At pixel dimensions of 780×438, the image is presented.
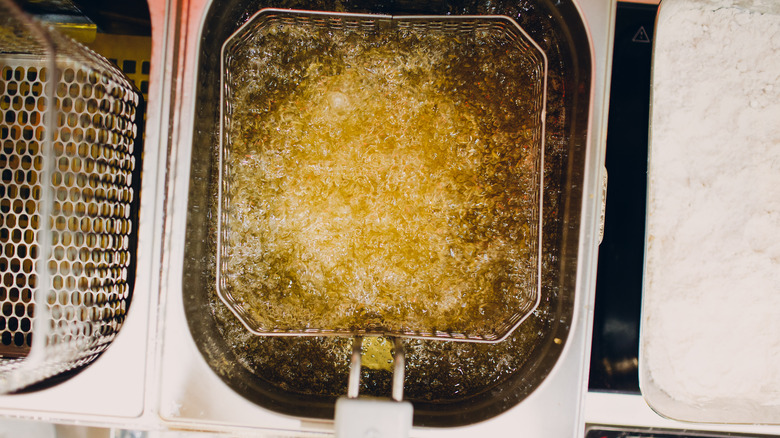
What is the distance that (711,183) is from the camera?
2.88ft

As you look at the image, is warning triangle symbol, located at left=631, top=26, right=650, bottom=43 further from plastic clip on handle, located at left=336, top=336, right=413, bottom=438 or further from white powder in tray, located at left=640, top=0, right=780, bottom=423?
plastic clip on handle, located at left=336, top=336, right=413, bottom=438

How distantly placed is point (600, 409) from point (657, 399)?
0.12 metres

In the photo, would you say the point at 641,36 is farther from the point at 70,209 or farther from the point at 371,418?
the point at 70,209

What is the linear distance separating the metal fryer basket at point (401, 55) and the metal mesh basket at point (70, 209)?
0.19 m

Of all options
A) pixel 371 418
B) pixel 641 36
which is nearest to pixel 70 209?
pixel 371 418

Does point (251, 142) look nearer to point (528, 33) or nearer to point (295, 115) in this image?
point (295, 115)

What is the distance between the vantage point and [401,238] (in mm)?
885

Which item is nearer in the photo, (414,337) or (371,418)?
(371,418)

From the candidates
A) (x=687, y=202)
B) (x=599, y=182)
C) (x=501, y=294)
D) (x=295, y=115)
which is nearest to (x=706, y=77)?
(x=687, y=202)

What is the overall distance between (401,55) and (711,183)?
2.37 feet

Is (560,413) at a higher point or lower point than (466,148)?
lower

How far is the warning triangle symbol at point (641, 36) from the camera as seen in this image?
89cm

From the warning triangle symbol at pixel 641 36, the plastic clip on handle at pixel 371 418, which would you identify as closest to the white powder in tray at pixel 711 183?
the warning triangle symbol at pixel 641 36

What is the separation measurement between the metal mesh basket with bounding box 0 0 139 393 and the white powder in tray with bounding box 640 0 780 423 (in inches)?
42.8
